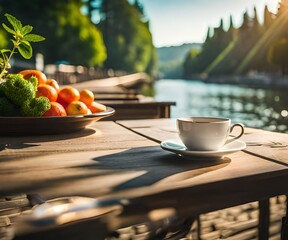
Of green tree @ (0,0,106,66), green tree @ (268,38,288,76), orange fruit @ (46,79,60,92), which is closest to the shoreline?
green tree @ (268,38,288,76)

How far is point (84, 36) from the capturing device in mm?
33219

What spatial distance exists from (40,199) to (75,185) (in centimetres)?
9

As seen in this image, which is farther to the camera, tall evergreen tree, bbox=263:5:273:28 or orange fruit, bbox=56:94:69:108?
tall evergreen tree, bbox=263:5:273:28

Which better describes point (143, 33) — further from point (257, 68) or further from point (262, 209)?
point (262, 209)

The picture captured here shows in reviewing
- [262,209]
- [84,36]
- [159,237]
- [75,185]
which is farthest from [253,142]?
→ [84,36]

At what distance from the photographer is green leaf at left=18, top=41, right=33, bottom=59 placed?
1.64 meters

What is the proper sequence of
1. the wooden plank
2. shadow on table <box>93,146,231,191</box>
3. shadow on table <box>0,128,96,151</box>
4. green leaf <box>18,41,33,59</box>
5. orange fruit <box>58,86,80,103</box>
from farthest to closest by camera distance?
orange fruit <box>58,86,80,103</box> → green leaf <box>18,41,33,59</box> → shadow on table <box>0,128,96,151</box> → the wooden plank → shadow on table <box>93,146,231,191</box>

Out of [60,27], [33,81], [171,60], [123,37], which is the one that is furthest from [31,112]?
[171,60]

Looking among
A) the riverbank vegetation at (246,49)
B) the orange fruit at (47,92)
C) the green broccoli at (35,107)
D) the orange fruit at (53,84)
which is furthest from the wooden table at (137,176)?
the riverbank vegetation at (246,49)

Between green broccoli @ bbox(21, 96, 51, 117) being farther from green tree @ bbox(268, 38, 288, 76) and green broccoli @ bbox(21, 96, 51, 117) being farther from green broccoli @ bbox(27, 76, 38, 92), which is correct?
green tree @ bbox(268, 38, 288, 76)

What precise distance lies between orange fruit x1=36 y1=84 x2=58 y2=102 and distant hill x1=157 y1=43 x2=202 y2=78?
14470 cm

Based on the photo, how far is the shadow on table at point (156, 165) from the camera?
976 mm

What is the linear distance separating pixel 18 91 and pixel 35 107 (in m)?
0.09

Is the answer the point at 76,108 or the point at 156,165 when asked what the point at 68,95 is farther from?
the point at 156,165
